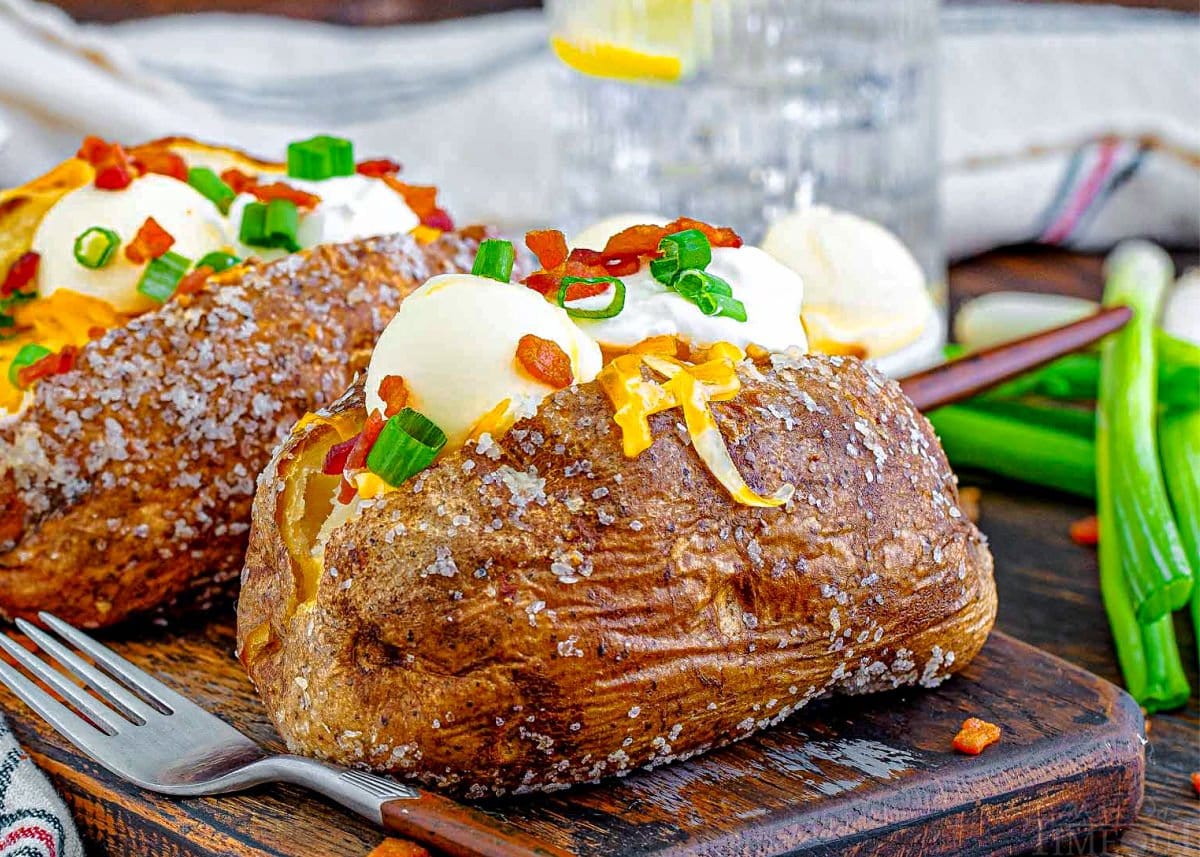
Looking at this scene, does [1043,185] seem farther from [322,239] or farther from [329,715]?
[329,715]

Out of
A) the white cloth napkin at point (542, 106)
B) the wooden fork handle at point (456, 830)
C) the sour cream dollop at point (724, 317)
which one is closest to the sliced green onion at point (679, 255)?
the sour cream dollop at point (724, 317)

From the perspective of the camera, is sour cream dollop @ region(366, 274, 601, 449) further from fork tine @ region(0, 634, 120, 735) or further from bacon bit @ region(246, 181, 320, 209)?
bacon bit @ region(246, 181, 320, 209)

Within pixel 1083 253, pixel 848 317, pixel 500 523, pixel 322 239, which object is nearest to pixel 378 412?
pixel 500 523

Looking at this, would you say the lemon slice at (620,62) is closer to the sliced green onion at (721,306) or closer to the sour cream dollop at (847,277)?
the sour cream dollop at (847,277)

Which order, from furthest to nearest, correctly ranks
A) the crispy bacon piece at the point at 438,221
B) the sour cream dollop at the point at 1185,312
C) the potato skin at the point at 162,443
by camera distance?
the sour cream dollop at the point at 1185,312
the crispy bacon piece at the point at 438,221
the potato skin at the point at 162,443

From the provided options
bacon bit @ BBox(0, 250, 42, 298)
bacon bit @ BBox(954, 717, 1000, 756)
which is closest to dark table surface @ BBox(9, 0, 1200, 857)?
bacon bit @ BBox(954, 717, 1000, 756)

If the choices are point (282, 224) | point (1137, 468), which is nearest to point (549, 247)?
point (282, 224)
